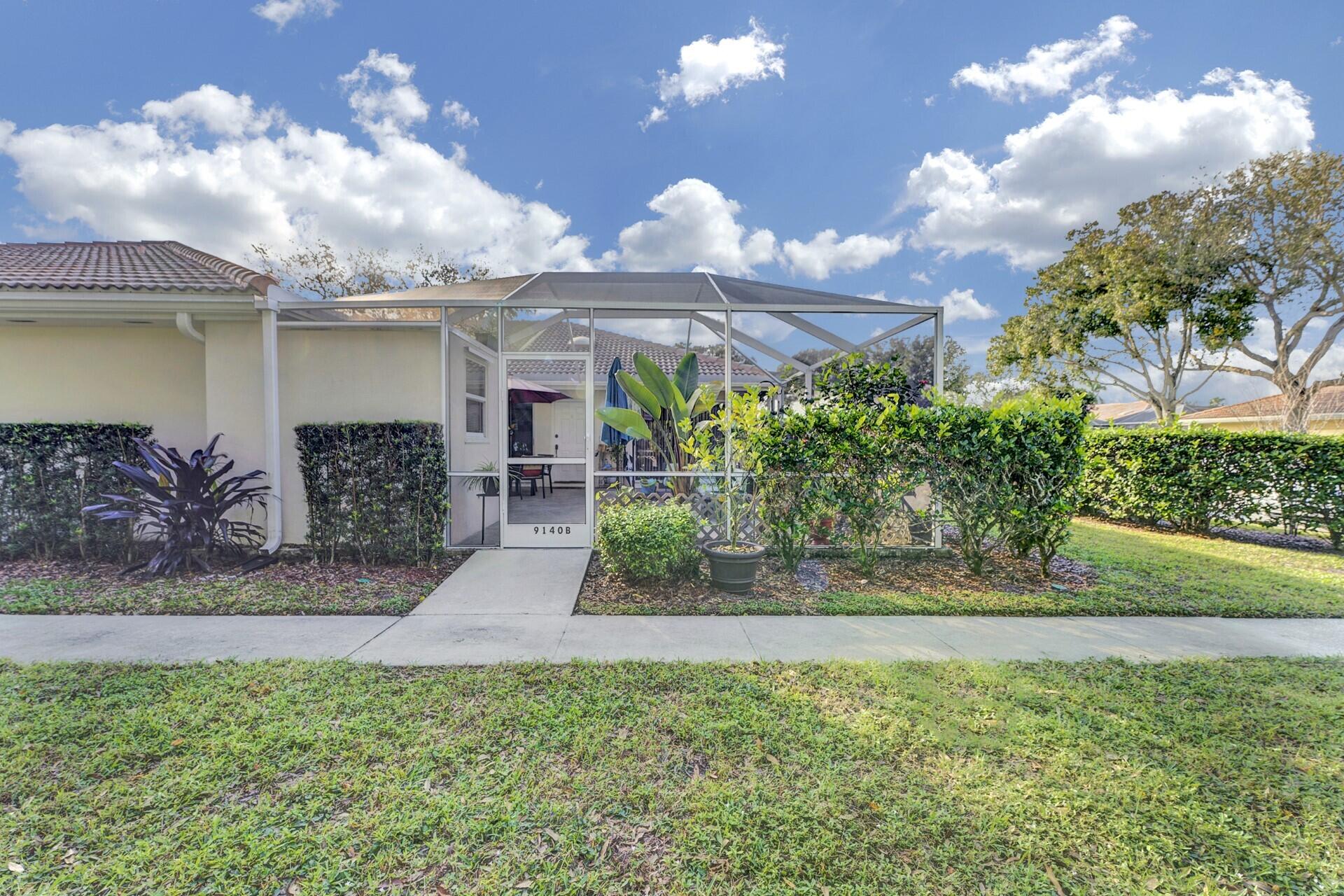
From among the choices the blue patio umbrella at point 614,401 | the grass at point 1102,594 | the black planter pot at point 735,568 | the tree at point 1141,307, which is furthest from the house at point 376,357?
the tree at point 1141,307

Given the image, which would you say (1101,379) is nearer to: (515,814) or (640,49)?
(640,49)

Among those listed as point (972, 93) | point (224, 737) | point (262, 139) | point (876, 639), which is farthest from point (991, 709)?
point (262, 139)

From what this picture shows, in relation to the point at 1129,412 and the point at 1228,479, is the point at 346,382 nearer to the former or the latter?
the point at 1228,479

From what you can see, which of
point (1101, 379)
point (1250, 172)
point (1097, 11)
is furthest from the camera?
point (1101, 379)

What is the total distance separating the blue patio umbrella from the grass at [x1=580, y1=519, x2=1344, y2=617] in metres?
2.32

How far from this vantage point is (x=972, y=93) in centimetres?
821

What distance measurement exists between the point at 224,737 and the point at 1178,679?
18.6 feet

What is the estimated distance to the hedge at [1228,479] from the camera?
757 cm

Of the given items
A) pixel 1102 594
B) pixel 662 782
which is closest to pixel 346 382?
pixel 662 782

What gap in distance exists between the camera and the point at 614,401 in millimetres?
7070

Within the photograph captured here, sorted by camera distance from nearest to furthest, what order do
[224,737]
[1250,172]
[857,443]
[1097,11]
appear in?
[224,737], [857,443], [1097,11], [1250,172]

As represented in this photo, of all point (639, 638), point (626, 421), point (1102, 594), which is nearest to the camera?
point (639, 638)

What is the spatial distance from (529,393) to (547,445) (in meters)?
0.76

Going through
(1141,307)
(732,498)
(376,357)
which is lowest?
(732,498)
